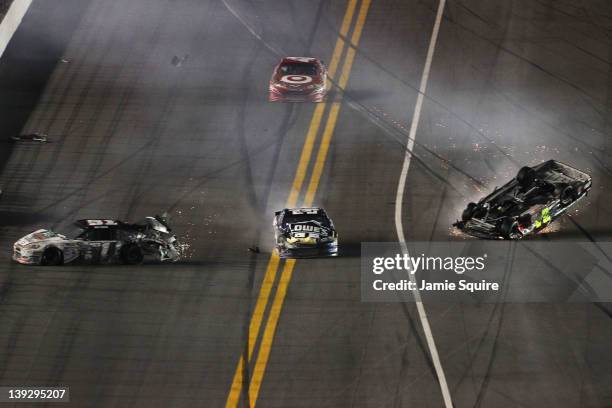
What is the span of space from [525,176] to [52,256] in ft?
53.5

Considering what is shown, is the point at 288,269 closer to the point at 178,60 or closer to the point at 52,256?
the point at 52,256

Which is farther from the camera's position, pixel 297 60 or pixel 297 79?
pixel 297 60

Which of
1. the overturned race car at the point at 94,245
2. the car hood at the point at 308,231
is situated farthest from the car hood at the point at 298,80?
the overturned race car at the point at 94,245

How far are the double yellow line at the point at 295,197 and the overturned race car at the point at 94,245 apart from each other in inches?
165

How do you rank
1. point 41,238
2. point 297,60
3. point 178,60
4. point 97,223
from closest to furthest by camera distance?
point 41,238, point 97,223, point 297,60, point 178,60

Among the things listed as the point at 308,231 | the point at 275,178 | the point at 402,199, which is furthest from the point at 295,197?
the point at 308,231

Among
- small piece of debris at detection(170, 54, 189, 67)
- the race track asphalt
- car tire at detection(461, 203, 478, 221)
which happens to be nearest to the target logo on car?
the race track asphalt

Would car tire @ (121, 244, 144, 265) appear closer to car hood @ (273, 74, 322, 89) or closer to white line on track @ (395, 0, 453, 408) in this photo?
white line on track @ (395, 0, 453, 408)

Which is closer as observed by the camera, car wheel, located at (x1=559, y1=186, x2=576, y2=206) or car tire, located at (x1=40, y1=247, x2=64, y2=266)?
car tire, located at (x1=40, y1=247, x2=64, y2=266)

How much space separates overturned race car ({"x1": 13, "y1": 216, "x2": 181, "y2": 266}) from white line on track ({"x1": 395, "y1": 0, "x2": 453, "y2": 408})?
829cm

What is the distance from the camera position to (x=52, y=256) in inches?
1615

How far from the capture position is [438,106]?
5019 cm

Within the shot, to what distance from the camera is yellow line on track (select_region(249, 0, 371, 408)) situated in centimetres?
3678

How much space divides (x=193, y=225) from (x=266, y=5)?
55.3 ft
